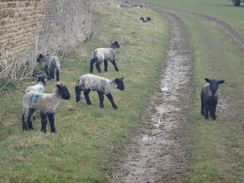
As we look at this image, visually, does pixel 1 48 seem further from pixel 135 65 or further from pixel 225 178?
pixel 225 178

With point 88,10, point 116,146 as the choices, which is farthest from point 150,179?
point 88,10

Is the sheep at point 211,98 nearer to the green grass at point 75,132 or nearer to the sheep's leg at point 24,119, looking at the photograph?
the green grass at point 75,132

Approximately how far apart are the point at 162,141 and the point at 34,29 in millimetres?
10045

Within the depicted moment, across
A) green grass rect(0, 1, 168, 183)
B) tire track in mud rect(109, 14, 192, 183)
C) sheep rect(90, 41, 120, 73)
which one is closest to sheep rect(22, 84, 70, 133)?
green grass rect(0, 1, 168, 183)

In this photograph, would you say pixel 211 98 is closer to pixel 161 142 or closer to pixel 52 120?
pixel 161 142

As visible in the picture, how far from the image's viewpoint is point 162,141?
489 inches

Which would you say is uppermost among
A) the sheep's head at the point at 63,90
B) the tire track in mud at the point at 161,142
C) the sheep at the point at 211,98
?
the sheep's head at the point at 63,90

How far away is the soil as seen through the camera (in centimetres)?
993

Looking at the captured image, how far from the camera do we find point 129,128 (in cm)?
1323

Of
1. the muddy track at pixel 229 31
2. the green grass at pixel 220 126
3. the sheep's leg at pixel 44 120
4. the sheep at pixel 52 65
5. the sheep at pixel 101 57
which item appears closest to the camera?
the green grass at pixel 220 126

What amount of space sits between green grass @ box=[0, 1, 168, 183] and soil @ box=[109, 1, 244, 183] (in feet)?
1.18

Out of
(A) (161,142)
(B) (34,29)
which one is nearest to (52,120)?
(A) (161,142)

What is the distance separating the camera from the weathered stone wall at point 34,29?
1680 cm

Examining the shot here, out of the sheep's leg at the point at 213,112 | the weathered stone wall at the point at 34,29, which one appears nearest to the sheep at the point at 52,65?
the weathered stone wall at the point at 34,29
